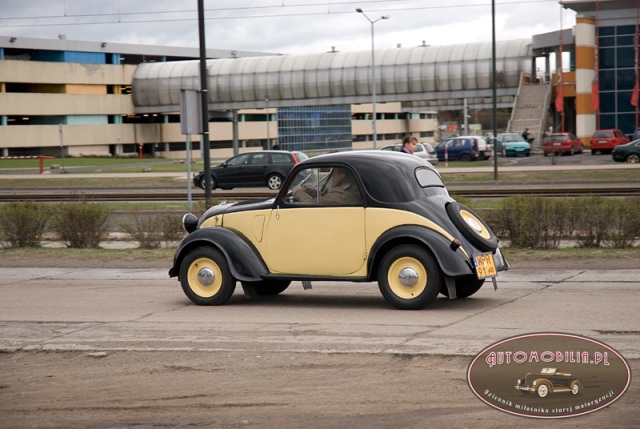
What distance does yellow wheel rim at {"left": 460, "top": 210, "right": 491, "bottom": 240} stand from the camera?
10.1 meters

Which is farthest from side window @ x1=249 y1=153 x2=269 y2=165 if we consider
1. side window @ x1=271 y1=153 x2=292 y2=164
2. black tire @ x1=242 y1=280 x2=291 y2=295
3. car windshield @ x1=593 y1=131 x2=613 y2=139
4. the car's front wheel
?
the car's front wheel

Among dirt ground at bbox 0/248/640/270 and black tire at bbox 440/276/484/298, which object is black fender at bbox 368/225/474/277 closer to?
black tire at bbox 440/276/484/298

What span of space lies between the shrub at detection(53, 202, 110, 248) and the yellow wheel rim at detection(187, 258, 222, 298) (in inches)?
273

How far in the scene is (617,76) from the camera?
2554 inches

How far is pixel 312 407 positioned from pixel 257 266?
166 inches

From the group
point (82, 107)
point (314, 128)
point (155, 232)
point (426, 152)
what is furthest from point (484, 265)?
point (314, 128)

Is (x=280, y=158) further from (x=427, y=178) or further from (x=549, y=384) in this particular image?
(x=549, y=384)

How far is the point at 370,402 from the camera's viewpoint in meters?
6.52

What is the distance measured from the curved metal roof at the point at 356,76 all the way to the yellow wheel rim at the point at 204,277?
55.2m

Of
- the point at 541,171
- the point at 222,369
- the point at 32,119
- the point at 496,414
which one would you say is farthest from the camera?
the point at 32,119

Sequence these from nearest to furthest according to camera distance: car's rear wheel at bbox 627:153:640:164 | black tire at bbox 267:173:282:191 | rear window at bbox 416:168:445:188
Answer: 1. rear window at bbox 416:168:445:188
2. black tire at bbox 267:173:282:191
3. car's rear wheel at bbox 627:153:640:164

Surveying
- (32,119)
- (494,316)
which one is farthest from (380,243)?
(32,119)

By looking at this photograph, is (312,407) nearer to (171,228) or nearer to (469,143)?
(171,228)

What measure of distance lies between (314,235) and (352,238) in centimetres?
45
